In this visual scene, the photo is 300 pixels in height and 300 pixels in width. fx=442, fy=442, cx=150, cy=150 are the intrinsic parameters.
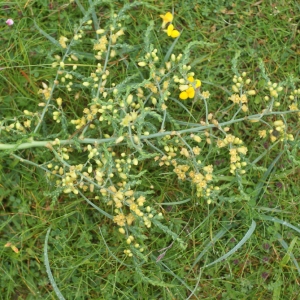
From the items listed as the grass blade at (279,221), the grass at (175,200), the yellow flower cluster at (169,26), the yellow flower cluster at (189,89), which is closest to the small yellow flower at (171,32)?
the yellow flower cluster at (169,26)

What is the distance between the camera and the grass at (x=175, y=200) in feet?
12.4

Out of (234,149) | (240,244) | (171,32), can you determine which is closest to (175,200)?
(240,244)

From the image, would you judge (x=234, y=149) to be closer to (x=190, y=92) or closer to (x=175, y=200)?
(x=190, y=92)

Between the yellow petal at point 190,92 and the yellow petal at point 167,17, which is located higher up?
the yellow petal at point 167,17

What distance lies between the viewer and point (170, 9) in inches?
156

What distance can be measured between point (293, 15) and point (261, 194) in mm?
1674

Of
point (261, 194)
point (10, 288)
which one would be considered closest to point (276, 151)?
point (261, 194)

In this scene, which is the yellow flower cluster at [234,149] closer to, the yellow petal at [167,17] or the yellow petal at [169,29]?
the yellow petal at [169,29]

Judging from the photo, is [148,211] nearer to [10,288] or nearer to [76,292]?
[76,292]

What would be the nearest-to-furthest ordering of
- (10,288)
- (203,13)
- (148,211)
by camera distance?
(148,211), (10,288), (203,13)

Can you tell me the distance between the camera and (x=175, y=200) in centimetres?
388

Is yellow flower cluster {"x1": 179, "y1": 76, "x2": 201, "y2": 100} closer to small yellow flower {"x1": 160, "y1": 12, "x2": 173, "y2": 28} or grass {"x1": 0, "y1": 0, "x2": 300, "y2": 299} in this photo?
grass {"x1": 0, "y1": 0, "x2": 300, "y2": 299}

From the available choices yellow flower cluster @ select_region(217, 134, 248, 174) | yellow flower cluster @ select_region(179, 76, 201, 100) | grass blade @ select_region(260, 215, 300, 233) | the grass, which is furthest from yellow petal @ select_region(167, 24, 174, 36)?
grass blade @ select_region(260, 215, 300, 233)

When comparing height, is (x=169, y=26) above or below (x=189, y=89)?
above
